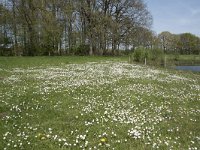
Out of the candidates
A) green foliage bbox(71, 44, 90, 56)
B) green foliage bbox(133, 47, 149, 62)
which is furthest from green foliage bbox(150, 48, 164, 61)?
green foliage bbox(71, 44, 90, 56)

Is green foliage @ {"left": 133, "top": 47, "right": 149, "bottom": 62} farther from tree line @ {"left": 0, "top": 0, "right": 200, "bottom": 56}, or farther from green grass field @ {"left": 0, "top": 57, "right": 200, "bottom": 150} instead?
green grass field @ {"left": 0, "top": 57, "right": 200, "bottom": 150}

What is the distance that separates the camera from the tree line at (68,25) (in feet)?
190

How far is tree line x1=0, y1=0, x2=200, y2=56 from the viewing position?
58.1 m

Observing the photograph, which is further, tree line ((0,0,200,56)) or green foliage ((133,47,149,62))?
tree line ((0,0,200,56))

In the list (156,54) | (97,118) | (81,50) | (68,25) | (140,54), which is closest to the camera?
(97,118)

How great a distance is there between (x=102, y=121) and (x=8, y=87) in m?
9.22

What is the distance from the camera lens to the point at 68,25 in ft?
203

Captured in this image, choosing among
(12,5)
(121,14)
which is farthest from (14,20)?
(121,14)

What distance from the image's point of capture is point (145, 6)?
209 ft

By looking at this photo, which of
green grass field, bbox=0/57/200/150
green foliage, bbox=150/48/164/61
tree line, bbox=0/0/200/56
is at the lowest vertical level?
green grass field, bbox=0/57/200/150

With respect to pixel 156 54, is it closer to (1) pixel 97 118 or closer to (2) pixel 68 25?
(2) pixel 68 25

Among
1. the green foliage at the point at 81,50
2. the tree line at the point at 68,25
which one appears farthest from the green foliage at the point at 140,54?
the green foliage at the point at 81,50

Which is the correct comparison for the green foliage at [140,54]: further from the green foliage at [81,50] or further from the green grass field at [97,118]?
the green grass field at [97,118]

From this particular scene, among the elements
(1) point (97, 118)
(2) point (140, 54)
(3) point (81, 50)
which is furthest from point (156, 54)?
(1) point (97, 118)
